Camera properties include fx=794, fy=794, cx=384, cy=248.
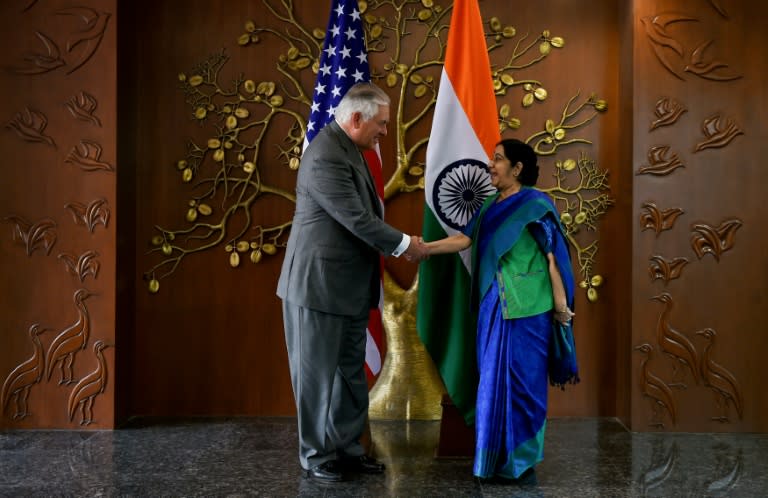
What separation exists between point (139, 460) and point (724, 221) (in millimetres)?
3106

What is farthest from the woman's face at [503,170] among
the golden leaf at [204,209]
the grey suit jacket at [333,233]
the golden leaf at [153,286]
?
the golden leaf at [153,286]

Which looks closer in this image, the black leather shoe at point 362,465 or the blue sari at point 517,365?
the blue sari at point 517,365

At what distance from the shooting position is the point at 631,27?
4156 mm

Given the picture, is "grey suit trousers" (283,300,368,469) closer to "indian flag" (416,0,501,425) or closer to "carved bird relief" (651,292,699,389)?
"indian flag" (416,0,501,425)

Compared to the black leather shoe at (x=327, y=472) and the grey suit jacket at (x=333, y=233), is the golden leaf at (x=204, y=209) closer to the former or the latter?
the grey suit jacket at (x=333, y=233)

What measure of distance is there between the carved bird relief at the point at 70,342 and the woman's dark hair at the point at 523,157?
2298 millimetres

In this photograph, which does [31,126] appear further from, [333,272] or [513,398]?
[513,398]

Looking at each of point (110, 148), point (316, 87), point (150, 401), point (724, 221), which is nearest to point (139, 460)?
point (150, 401)

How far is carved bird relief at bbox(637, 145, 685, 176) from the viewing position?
4.12 meters

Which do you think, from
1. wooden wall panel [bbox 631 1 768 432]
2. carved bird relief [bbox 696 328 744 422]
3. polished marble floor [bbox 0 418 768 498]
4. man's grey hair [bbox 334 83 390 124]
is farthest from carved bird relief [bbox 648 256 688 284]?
man's grey hair [bbox 334 83 390 124]

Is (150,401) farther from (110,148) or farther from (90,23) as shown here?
(90,23)

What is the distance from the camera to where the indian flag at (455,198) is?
374 centimetres

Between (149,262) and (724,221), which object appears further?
(149,262)

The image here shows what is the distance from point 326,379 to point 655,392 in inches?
73.9
